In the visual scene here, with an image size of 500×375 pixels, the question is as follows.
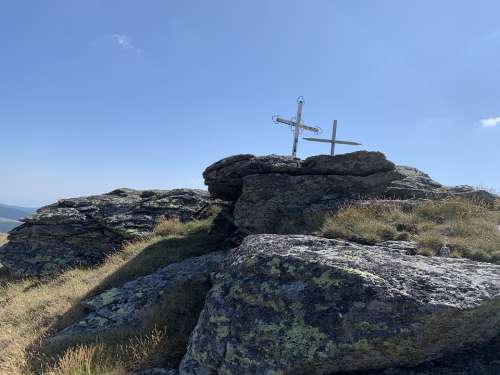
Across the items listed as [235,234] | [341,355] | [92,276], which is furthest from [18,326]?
[341,355]

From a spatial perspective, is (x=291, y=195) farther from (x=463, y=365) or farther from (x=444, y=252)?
(x=463, y=365)

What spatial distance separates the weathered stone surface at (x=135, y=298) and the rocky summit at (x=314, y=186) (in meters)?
2.06

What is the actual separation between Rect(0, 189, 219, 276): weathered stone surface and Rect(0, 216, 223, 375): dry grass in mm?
1049

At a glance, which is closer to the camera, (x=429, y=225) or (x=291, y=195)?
(x=429, y=225)

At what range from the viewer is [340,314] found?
209 inches

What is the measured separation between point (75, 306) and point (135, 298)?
2.19m

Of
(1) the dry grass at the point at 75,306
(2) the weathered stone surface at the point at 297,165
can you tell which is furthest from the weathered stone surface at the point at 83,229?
(2) the weathered stone surface at the point at 297,165

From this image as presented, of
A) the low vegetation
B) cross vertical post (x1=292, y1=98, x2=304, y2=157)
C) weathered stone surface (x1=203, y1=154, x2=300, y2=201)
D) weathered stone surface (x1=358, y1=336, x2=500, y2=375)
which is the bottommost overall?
weathered stone surface (x1=358, y1=336, x2=500, y2=375)

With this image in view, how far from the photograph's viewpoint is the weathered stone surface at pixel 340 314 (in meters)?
5.10

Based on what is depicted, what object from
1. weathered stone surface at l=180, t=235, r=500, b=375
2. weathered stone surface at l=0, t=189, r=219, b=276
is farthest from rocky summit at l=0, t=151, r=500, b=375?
weathered stone surface at l=0, t=189, r=219, b=276

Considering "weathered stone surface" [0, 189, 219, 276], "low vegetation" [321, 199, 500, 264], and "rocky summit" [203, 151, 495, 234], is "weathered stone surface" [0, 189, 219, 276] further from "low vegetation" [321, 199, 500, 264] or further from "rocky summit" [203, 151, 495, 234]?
"low vegetation" [321, 199, 500, 264]

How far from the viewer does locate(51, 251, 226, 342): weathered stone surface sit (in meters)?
8.91

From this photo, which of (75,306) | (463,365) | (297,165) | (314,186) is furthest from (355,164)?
(75,306)

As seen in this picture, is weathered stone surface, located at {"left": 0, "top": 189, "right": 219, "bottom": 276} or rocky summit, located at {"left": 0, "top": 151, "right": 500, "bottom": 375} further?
weathered stone surface, located at {"left": 0, "top": 189, "right": 219, "bottom": 276}
